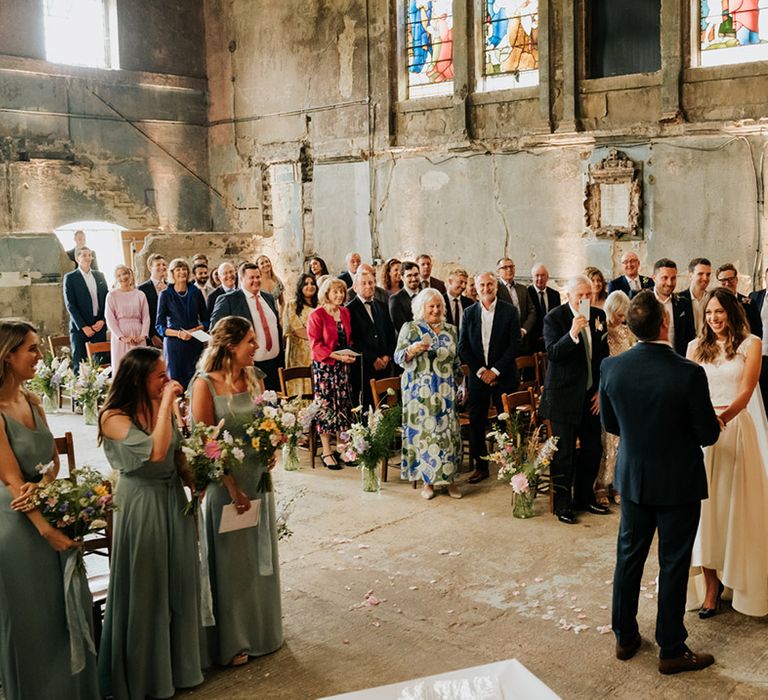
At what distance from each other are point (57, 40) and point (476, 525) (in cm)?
1328

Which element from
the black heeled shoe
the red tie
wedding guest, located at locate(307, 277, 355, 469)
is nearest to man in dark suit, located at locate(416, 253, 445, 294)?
the red tie

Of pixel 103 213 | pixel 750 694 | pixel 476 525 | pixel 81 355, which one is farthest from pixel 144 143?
pixel 750 694

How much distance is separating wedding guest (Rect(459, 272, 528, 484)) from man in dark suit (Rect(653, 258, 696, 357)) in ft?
4.69

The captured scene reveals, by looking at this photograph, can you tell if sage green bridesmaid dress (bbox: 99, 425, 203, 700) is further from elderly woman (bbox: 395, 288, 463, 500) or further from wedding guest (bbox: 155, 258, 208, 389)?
wedding guest (bbox: 155, 258, 208, 389)

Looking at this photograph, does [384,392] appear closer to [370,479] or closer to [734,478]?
[370,479]

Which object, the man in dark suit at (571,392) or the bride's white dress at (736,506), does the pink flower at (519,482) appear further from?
the bride's white dress at (736,506)

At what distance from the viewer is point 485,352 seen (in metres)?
7.95

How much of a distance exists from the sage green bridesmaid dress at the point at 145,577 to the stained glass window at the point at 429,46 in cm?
1122

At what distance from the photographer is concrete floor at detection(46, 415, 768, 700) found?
14.6ft

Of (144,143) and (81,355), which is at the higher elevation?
(144,143)

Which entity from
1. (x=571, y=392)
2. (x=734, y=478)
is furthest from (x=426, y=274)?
(x=734, y=478)

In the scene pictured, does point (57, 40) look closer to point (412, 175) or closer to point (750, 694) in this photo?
point (412, 175)

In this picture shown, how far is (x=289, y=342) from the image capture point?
373 inches

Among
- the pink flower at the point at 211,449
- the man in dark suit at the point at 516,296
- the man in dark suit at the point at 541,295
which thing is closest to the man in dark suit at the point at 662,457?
the pink flower at the point at 211,449
